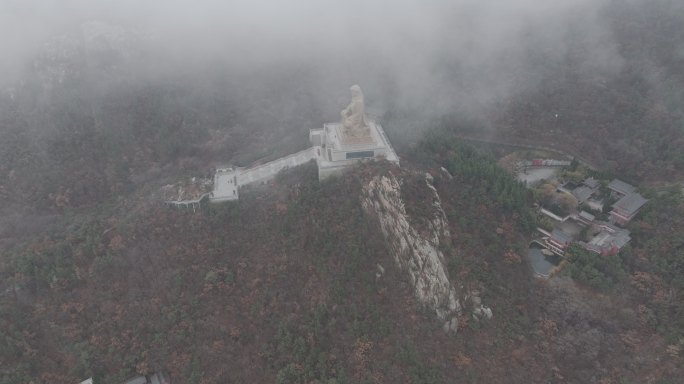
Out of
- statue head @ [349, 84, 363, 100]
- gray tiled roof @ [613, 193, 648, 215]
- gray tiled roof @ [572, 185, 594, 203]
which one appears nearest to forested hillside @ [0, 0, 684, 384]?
gray tiled roof @ [613, 193, 648, 215]

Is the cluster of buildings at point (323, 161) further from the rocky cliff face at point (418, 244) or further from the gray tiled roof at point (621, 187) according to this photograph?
the gray tiled roof at point (621, 187)

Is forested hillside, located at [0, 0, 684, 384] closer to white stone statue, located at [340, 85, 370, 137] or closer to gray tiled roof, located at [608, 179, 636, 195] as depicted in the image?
gray tiled roof, located at [608, 179, 636, 195]

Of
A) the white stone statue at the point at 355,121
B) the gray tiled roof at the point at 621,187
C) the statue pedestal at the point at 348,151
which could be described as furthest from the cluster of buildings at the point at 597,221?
the white stone statue at the point at 355,121

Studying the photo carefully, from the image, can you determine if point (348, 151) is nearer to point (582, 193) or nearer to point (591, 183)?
point (582, 193)

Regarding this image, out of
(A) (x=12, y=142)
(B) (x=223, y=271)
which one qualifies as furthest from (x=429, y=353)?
(A) (x=12, y=142)

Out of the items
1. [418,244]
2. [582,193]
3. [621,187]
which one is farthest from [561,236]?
[418,244]

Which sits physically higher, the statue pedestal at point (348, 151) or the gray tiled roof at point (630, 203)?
the statue pedestal at point (348, 151)

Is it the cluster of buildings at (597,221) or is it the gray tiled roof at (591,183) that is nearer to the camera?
the cluster of buildings at (597,221)
